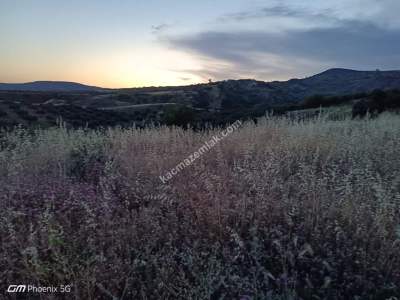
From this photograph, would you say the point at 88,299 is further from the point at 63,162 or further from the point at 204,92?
the point at 204,92

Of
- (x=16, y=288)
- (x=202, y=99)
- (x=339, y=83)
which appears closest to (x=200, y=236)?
Result: (x=16, y=288)

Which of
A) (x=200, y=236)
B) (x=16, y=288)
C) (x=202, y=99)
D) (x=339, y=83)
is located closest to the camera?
(x=16, y=288)

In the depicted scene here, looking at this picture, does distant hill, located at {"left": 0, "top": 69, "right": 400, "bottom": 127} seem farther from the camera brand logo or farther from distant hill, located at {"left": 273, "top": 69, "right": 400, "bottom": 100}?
the camera brand logo

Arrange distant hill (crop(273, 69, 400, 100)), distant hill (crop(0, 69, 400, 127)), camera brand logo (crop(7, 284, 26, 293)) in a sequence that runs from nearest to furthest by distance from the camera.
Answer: camera brand logo (crop(7, 284, 26, 293)) < distant hill (crop(0, 69, 400, 127)) < distant hill (crop(273, 69, 400, 100))

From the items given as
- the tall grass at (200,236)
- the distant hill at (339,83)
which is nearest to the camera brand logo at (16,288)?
the tall grass at (200,236)

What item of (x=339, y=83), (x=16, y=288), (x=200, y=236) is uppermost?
(x=339, y=83)

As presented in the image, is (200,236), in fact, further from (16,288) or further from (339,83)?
(339,83)

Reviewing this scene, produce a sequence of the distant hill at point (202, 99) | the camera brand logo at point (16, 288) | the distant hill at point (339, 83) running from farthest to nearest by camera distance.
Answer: the distant hill at point (339, 83) < the distant hill at point (202, 99) < the camera brand logo at point (16, 288)

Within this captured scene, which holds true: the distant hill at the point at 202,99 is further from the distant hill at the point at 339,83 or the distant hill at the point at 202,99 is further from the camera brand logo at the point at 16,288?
the camera brand logo at the point at 16,288

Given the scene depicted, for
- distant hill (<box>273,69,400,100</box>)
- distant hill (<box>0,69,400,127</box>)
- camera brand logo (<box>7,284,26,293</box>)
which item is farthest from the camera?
distant hill (<box>273,69,400,100</box>)

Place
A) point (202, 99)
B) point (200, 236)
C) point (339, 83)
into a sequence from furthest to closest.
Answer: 1. point (339, 83)
2. point (202, 99)
3. point (200, 236)

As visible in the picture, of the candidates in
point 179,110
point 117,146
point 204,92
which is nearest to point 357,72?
point 204,92

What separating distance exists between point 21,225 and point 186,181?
1.82 meters

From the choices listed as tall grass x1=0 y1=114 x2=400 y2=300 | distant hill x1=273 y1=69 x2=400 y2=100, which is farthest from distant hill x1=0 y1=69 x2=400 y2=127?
tall grass x1=0 y1=114 x2=400 y2=300
